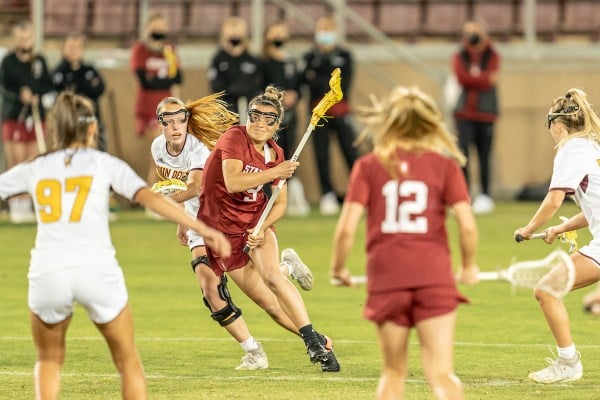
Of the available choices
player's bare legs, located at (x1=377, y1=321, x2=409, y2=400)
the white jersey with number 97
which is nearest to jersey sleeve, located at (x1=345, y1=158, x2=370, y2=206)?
player's bare legs, located at (x1=377, y1=321, x2=409, y2=400)

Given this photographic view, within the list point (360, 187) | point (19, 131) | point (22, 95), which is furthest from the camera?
point (19, 131)

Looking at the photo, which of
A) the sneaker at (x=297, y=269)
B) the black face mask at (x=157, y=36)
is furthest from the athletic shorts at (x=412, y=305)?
the black face mask at (x=157, y=36)

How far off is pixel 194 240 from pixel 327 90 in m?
11.5

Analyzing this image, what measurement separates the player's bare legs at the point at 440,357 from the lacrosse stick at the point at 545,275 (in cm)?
108

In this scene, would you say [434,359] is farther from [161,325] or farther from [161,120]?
[161,325]

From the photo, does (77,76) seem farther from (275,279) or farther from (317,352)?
(317,352)

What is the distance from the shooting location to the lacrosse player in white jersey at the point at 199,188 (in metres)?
9.97

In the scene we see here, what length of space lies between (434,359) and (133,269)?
9.55 meters

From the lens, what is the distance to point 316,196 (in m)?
23.7

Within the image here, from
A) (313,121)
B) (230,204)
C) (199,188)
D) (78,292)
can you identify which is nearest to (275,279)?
(230,204)

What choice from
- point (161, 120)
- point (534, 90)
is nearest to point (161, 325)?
point (161, 120)

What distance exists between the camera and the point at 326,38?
2102 cm

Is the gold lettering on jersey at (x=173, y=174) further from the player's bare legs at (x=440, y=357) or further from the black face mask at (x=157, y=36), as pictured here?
the black face mask at (x=157, y=36)

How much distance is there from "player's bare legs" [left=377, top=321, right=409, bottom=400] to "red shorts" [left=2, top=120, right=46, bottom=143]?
13.7m
